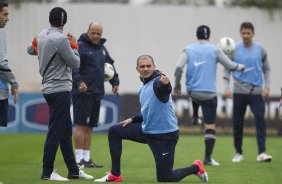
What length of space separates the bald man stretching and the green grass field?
0.48m

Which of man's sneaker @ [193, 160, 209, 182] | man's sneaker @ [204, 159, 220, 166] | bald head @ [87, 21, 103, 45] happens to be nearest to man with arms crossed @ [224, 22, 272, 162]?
man's sneaker @ [204, 159, 220, 166]

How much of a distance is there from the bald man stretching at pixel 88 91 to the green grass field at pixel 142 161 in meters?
0.48

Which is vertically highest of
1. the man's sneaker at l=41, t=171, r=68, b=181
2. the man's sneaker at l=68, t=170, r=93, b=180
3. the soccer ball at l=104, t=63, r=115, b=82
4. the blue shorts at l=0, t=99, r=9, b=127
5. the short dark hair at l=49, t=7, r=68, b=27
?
the short dark hair at l=49, t=7, r=68, b=27

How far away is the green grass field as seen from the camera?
12516mm

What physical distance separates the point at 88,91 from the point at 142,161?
82.8 inches

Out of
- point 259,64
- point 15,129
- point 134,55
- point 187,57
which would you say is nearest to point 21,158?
point 187,57

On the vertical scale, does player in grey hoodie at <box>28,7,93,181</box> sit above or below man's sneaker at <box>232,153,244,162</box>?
above

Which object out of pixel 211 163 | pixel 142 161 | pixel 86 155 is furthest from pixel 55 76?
pixel 142 161

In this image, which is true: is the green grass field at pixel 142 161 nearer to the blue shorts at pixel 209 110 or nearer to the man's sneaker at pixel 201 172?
the man's sneaker at pixel 201 172

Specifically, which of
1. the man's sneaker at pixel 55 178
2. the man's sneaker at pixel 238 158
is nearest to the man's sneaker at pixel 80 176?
the man's sneaker at pixel 55 178

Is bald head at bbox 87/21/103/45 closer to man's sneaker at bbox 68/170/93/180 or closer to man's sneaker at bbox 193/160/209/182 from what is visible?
man's sneaker at bbox 68/170/93/180

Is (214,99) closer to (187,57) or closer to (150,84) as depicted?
(187,57)

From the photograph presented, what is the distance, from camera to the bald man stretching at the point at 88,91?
14461 millimetres

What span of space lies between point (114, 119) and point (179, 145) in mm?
4752
